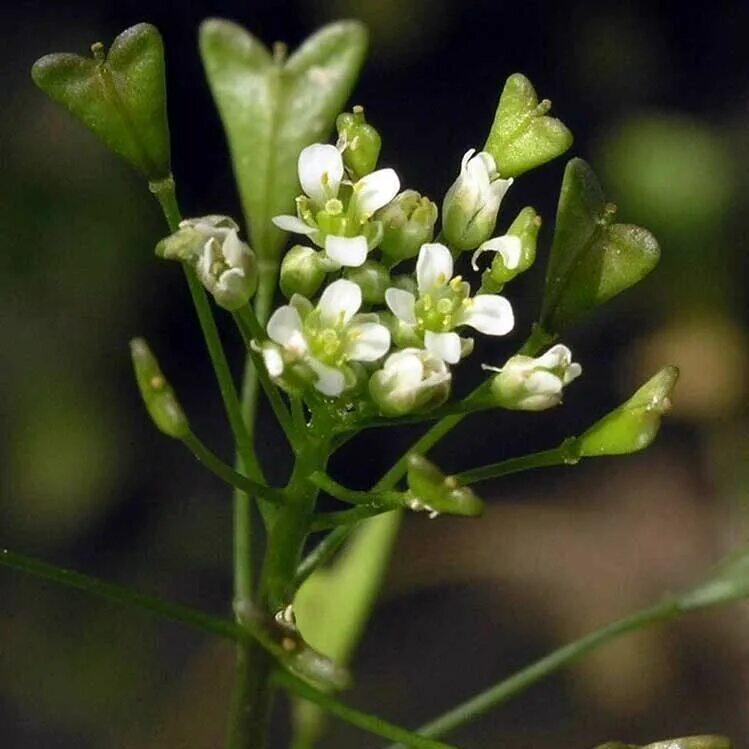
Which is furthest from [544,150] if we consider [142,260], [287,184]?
[142,260]

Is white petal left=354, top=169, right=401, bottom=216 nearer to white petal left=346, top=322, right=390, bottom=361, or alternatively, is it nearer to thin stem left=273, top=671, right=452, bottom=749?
white petal left=346, top=322, right=390, bottom=361

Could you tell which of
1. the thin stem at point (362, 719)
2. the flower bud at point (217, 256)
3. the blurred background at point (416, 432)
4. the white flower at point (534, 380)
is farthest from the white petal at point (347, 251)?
the blurred background at point (416, 432)

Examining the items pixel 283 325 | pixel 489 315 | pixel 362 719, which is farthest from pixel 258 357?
pixel 362 719

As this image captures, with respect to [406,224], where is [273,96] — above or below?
above

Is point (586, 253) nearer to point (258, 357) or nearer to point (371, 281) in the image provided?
point (371, 281)

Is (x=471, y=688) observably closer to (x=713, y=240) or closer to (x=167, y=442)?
(x=167, y=442)

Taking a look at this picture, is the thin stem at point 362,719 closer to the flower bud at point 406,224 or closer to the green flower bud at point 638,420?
the green flower bud at point 638,420
